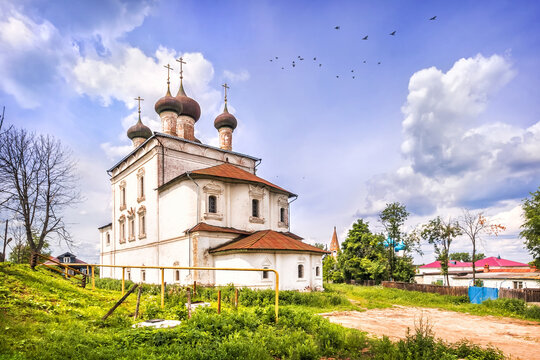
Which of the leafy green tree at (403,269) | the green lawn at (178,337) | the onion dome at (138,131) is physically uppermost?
the onion dome at (138,131)

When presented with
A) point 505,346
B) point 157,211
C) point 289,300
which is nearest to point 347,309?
point 289,300

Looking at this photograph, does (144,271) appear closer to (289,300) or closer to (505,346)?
(289,300)

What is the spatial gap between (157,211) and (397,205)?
2398 cm

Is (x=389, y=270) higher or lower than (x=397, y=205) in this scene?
lower

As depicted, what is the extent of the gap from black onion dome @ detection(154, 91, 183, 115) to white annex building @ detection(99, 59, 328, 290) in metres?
0.08

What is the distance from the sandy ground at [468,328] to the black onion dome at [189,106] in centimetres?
2006

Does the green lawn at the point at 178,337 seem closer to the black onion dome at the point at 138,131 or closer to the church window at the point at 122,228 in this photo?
the church window at the point at 122,228

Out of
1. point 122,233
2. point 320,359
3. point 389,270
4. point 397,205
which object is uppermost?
point 397,205

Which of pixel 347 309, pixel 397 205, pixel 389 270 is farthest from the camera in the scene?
pixel 397 205

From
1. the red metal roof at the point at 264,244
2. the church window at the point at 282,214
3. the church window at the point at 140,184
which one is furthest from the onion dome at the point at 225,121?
the red metal roof at the point at 264,244

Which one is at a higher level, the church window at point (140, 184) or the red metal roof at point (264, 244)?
the church window at point (140, 184)

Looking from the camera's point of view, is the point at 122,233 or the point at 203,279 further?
the point at 122,233

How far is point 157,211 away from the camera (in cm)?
2316

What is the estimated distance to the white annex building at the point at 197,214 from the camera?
18.8 meters
